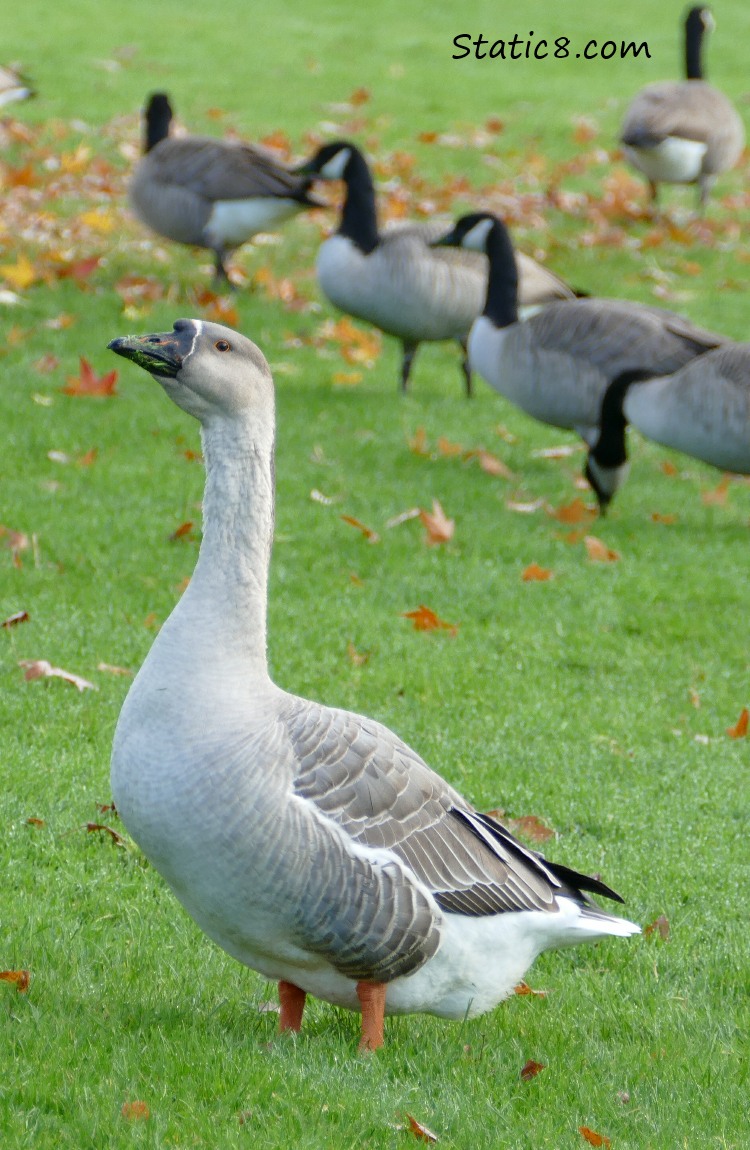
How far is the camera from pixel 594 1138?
333 centimetres

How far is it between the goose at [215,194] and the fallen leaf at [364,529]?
457 cm

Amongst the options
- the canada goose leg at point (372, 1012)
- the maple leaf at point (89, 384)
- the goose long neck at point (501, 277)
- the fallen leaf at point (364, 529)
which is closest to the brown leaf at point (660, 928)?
the canada goose leg at point (372, 1012)

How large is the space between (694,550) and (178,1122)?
602 cm

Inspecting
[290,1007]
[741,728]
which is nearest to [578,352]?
[741,728]

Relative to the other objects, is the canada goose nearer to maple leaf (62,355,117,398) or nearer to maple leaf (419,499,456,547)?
maple leaf (62,355,117,398)

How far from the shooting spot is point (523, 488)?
9453 mm

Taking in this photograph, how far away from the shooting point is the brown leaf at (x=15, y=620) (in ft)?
21.4

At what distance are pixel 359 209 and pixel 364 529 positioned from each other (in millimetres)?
4547

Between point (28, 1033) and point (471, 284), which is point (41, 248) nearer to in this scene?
point (471, 284)

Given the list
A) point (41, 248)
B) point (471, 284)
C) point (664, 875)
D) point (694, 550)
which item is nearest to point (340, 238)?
point (471, 284)

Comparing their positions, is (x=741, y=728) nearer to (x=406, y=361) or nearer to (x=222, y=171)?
(x=406, y=361)

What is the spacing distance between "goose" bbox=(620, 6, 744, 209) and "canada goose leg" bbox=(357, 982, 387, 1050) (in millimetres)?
13757

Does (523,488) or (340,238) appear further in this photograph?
(340,238)

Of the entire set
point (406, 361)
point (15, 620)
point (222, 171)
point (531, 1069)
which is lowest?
point (406, 361)
